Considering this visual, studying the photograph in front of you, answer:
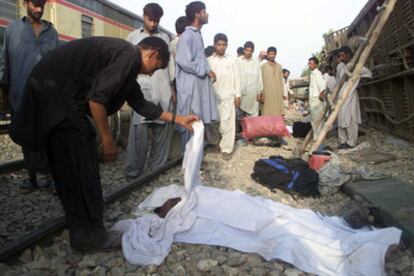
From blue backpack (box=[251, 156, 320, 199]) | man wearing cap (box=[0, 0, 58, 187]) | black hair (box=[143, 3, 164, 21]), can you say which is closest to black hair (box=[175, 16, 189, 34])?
black hair (box=[143, 3, 164, 21])

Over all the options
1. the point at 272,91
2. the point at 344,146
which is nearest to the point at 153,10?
the point at 344,146

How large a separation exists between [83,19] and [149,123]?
2.98 m

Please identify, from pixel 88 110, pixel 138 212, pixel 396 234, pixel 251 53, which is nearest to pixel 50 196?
pixel 138 212

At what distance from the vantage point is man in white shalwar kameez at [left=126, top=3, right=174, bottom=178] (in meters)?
5.02

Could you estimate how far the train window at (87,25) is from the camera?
23.3 feet

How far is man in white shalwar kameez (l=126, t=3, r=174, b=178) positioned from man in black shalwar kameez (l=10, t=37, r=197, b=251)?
7.38 feet

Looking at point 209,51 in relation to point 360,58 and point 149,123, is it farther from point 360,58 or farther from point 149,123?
point 149,123

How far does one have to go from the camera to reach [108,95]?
244cm

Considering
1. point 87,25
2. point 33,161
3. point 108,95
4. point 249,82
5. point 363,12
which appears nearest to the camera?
point 108,95

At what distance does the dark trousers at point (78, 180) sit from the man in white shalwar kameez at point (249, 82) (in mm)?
6171

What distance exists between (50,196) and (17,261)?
1.71m

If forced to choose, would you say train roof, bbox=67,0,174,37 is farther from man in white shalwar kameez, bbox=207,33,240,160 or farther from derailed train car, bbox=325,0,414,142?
Answer: derailed train car, bbox=325,0,414,142

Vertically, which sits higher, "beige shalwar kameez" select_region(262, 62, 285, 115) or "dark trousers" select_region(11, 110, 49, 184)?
"beige shalwar kameez" select_region(262, 62, 285, 115)

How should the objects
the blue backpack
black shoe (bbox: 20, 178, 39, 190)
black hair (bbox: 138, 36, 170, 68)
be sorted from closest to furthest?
black hair (bbox: 138, 36, 170, 68)
the blue backpack
black shoe (bbox: 20, 178, 39, 190)
